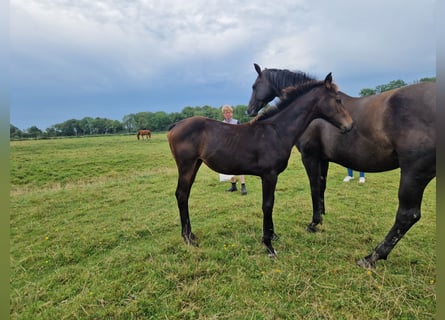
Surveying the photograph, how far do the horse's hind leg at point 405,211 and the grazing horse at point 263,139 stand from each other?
3.36 feet

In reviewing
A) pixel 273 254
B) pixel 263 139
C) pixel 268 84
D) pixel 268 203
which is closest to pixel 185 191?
pixel 268 203

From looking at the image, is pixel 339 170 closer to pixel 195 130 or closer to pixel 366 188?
pixel 366 188

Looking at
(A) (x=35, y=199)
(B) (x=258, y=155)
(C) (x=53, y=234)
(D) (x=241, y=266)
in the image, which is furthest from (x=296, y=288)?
(A) (x=35, y=199)

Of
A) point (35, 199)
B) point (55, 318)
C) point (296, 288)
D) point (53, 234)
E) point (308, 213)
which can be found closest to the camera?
point (55, 318)

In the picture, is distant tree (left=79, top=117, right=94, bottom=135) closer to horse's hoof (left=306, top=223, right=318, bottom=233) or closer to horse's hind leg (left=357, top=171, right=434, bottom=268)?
horse's hoof (left=306, top=223, right=318, bottom=233)

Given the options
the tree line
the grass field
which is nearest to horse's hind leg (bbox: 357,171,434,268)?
the grass field

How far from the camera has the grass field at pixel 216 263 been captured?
2.34 metres

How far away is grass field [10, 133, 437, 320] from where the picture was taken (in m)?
2.34

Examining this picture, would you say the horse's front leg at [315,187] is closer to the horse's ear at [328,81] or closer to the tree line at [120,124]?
the horse's ear at [328,81]

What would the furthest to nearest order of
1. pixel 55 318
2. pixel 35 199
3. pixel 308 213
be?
pixel 35 199 < pixel 308 213 < pixel 55 318

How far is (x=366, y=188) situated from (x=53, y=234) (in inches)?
289

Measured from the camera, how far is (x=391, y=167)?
3.20 meters

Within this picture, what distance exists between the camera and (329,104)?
329 centimetres

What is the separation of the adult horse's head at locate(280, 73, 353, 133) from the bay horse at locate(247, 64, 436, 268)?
266 millimetres
